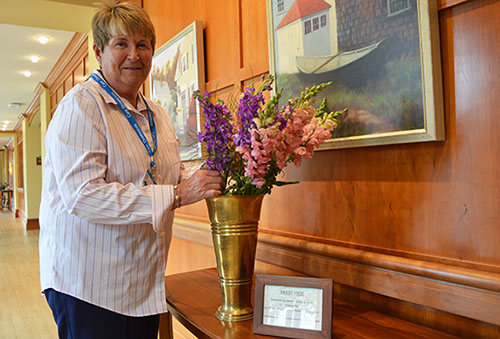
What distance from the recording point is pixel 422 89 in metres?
1.13

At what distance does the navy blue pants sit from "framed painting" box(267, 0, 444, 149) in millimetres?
893

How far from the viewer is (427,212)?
117 centimetres

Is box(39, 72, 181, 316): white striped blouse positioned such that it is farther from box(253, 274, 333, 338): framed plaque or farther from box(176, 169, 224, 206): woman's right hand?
box(253, 274, 333, 338): framed plaque

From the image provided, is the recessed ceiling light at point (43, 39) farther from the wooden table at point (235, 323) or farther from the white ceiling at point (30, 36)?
the wooden table at point (235, 323)

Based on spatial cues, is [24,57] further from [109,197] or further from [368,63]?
[368,63]

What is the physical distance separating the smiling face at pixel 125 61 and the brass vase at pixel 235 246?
0.53 m

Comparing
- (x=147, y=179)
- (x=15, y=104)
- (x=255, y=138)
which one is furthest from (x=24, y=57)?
(x=255, y=138)

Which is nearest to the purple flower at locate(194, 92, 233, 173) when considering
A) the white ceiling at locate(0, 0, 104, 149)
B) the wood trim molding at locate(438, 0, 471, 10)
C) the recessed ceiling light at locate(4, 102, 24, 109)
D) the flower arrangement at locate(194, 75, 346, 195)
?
the flower arrangement at locate(194, 75, 346, 195)

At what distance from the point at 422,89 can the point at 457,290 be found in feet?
1.74

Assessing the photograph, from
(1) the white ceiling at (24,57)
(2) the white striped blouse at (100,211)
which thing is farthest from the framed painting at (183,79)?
(1) the white ceiling at (24,57)

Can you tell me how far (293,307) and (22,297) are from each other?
4.45 meters

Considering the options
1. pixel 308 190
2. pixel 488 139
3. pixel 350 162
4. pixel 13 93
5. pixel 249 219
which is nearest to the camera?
pixel 488 139

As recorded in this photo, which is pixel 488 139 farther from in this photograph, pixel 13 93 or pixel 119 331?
pixel 13 93

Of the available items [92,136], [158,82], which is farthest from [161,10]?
[92,136]
